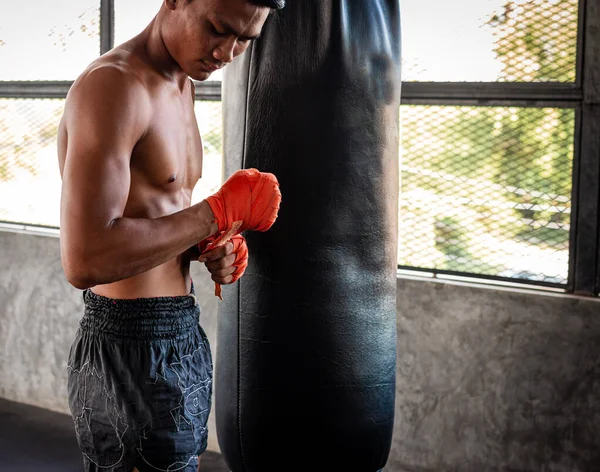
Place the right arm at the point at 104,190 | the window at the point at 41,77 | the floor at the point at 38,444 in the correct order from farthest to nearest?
1. the window at the point at 41,77
2. the floor at the point at 38,444
3. the right arm at the point at 104,190

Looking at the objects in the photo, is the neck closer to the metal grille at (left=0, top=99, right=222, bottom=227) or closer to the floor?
the floor

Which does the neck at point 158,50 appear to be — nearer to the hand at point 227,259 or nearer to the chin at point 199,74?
the chin at point 199,74

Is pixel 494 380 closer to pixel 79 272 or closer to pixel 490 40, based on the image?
pixel 490 40

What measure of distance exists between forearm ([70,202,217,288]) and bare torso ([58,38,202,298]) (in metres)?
0.08

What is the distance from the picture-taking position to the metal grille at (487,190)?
7.08 feet

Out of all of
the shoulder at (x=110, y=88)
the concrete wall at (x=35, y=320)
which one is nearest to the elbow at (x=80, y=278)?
the shoulder at (x=110, y=88)

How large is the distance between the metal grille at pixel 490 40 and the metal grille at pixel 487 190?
114 mm

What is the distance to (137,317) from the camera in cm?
127

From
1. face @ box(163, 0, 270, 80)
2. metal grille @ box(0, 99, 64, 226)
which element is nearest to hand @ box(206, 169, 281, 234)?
face @ box(163, 0, 270, 80)

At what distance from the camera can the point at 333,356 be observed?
1.33 m

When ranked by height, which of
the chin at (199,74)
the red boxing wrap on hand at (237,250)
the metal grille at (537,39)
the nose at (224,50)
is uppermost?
the metal grille at (537,39)

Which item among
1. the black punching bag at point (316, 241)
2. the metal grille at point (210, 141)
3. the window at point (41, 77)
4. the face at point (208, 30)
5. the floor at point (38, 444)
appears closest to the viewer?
the face at point (208, 30)

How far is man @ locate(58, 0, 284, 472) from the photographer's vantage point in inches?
43.2

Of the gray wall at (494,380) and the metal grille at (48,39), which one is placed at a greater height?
the metal grille at (48,39)
